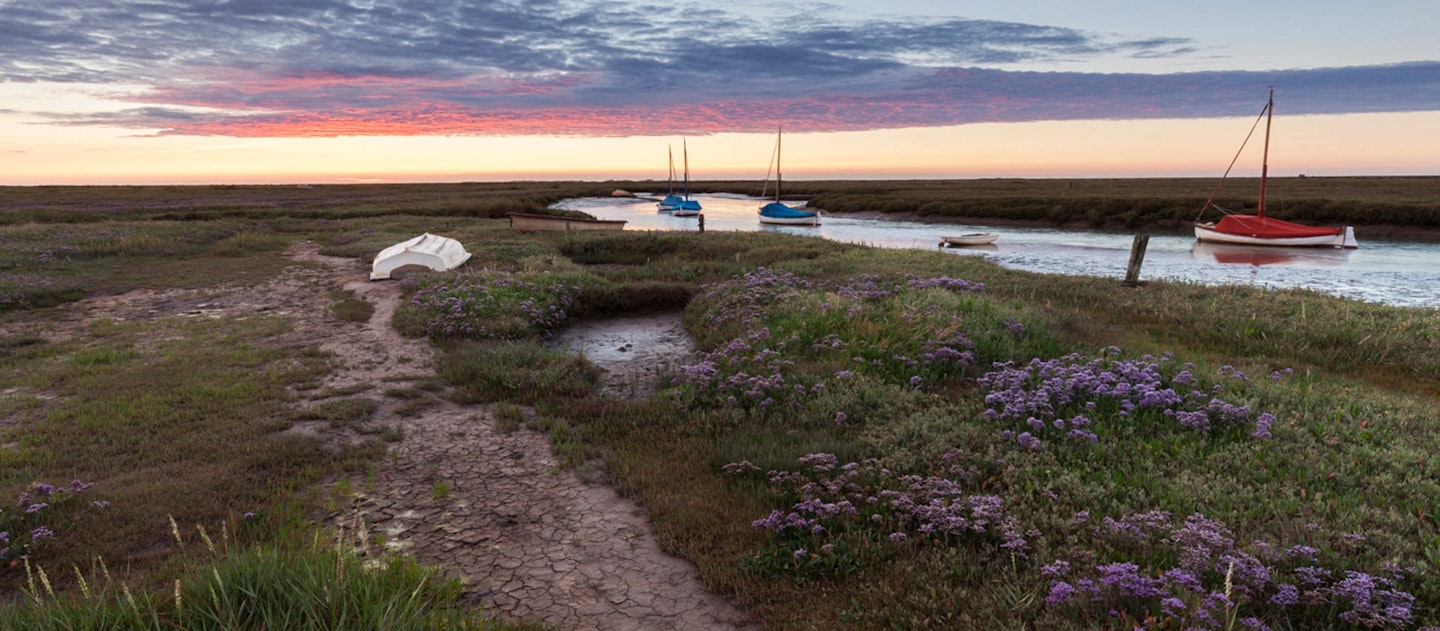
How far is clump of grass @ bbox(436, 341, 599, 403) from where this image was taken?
1140 centimetres

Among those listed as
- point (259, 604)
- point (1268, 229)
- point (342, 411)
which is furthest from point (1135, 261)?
point (1268, 229)

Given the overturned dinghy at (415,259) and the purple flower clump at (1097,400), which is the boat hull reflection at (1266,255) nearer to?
the purple flower clump at (1097,400)

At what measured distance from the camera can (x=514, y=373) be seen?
39.4ft

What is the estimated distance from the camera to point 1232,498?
6.42 m

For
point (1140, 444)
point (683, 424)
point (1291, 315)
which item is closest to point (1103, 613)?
point (1140, 444)

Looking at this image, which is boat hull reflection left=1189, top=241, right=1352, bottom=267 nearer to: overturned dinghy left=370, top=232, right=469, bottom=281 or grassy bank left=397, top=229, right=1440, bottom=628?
grassy bank left=397, top=229, right=1440, bottom=628

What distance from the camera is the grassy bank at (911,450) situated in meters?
5.19

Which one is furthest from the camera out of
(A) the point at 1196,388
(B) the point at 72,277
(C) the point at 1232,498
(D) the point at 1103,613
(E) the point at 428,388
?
(B) the point at 72,277

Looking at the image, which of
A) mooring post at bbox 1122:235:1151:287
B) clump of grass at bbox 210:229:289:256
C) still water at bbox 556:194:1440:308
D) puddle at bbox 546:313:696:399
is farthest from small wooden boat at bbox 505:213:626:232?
mooring post at bbox 1122:235:1151:287

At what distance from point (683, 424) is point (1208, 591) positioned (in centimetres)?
624

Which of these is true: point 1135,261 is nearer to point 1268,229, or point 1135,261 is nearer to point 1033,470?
point 1033,470

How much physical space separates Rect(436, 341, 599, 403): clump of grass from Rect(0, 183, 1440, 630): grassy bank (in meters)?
0.07

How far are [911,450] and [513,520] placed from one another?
179 inches

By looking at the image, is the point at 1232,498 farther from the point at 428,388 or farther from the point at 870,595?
the point at 428,388
